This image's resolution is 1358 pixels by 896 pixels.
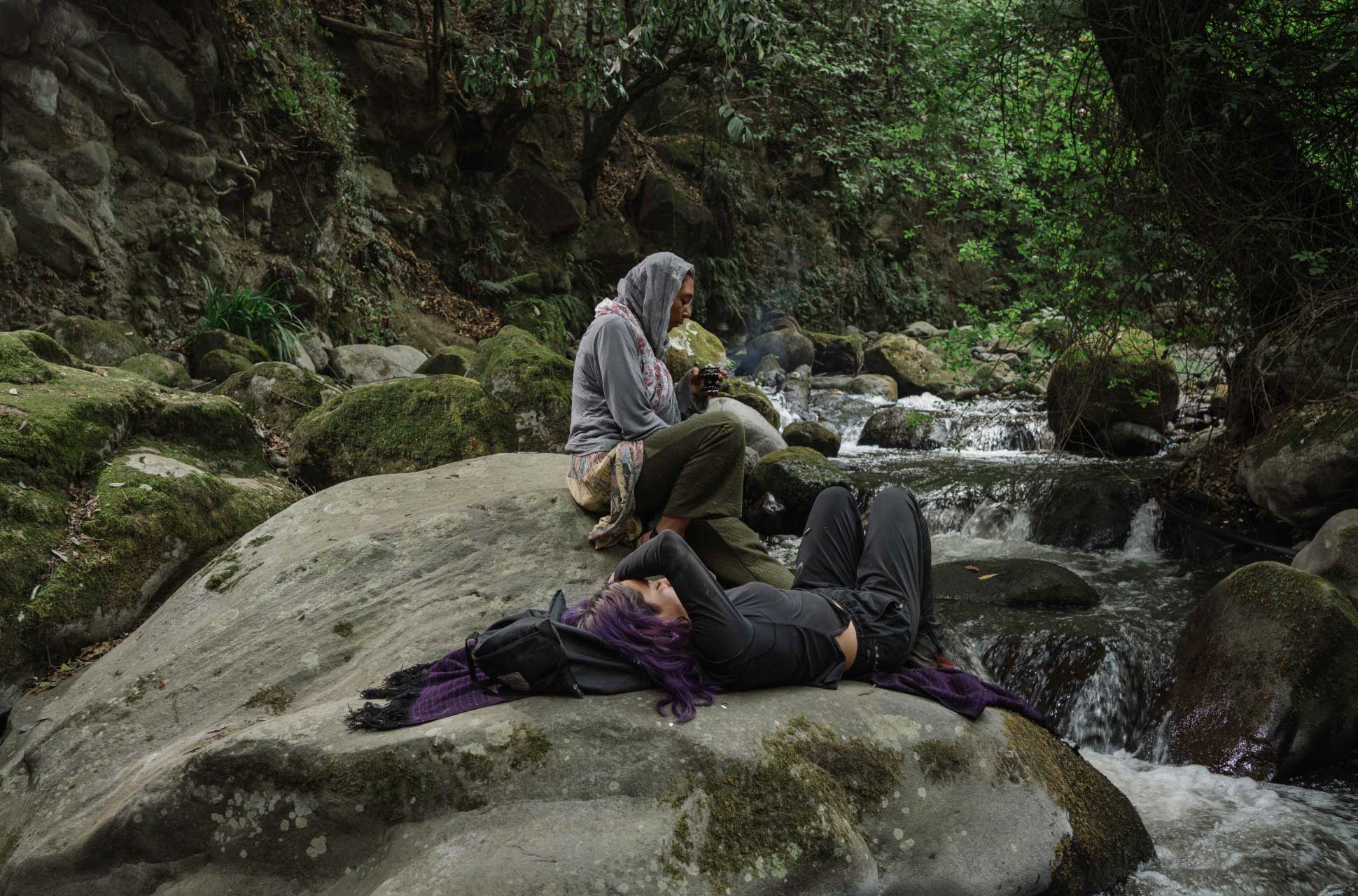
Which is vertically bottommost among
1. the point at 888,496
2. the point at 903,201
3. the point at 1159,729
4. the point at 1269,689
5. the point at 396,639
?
the point at 1159,729

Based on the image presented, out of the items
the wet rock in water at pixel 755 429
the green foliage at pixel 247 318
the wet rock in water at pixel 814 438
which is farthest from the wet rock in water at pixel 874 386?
the green foliage at pixel 247 318

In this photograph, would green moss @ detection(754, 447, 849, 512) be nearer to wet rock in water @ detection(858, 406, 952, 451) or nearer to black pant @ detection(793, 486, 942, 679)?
wet rock in water @ detection(858, 406, 952, 451)

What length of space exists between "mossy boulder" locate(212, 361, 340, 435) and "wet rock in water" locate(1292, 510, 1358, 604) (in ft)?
24.1

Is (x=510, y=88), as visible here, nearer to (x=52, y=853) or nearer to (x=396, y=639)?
(x=396, y=639)

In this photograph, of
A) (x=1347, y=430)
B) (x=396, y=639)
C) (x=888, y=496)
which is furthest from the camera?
(x=1347, y=430)

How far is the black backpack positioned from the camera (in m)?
3.08

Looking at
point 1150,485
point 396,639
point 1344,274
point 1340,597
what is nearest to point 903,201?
point 1150,485

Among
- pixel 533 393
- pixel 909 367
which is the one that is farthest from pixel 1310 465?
pixel 909 367

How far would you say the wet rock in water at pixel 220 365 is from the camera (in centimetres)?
888

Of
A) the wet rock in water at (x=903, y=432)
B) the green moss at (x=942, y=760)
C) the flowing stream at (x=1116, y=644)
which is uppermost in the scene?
the green moss at (x=942, y=760)

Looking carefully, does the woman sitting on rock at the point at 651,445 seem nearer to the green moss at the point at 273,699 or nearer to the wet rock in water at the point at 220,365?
the green moss at the point at 273,699

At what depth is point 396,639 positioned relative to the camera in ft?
13.1

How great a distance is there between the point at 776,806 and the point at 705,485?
1.86m

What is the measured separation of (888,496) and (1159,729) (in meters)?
2.35
